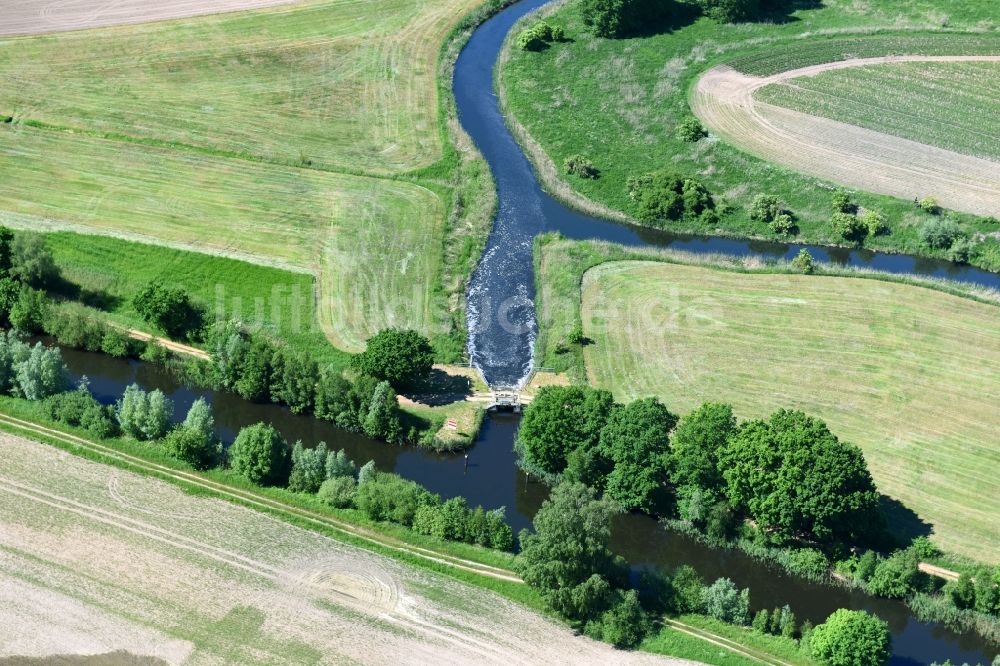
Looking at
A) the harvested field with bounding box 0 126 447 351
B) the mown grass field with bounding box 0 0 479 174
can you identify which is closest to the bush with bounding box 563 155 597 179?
the mown grass field with bounding box 0 0 479 174

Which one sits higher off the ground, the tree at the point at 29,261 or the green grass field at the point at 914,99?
the green grass field at the point at 914,99

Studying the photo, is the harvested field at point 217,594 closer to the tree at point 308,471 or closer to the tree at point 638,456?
the tree at point 308,471

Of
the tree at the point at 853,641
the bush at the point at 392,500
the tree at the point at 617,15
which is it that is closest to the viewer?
the tree at the point at 853,641

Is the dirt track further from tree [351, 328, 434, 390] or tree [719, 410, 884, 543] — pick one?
tree [719, 410, 884, 543]

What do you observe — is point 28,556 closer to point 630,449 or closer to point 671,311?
point 630,449

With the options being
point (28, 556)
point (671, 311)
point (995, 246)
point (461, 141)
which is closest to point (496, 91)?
point (461, 141)

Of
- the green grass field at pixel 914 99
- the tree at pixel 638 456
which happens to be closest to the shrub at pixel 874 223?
the green grass field at pixel 914 99
